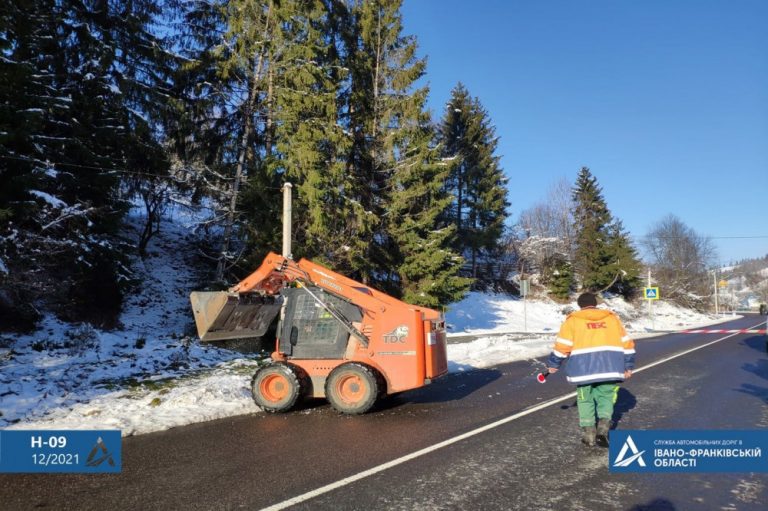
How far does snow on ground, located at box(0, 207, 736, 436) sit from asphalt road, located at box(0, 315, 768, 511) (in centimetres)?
102

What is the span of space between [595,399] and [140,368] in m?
9.99

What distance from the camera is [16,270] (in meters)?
10.3

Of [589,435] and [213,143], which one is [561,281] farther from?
[589,435]

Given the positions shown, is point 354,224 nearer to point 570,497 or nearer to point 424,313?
point 424,313

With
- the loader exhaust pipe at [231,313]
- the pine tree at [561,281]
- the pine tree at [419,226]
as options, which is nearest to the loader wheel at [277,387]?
the loader exhaust pipe at [231,313]

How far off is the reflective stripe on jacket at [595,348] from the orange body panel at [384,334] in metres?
2.30

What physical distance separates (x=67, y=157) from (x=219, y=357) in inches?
287

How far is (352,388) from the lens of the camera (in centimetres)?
744

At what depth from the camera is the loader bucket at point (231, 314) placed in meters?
7.88

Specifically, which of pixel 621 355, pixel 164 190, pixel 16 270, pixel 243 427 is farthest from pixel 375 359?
pixel 164 190

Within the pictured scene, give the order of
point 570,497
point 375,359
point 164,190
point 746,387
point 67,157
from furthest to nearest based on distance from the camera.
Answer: point 164,190, point 67,157, point 746,387, point 375,359, point 570,497

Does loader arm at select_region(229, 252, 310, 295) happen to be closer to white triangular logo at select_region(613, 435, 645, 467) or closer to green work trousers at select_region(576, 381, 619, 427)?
green work trousers at select_region(576, 381, 619, 427)

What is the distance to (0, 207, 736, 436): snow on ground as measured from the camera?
7.27 meters

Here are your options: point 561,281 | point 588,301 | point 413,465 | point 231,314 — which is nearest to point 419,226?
point 231,314
